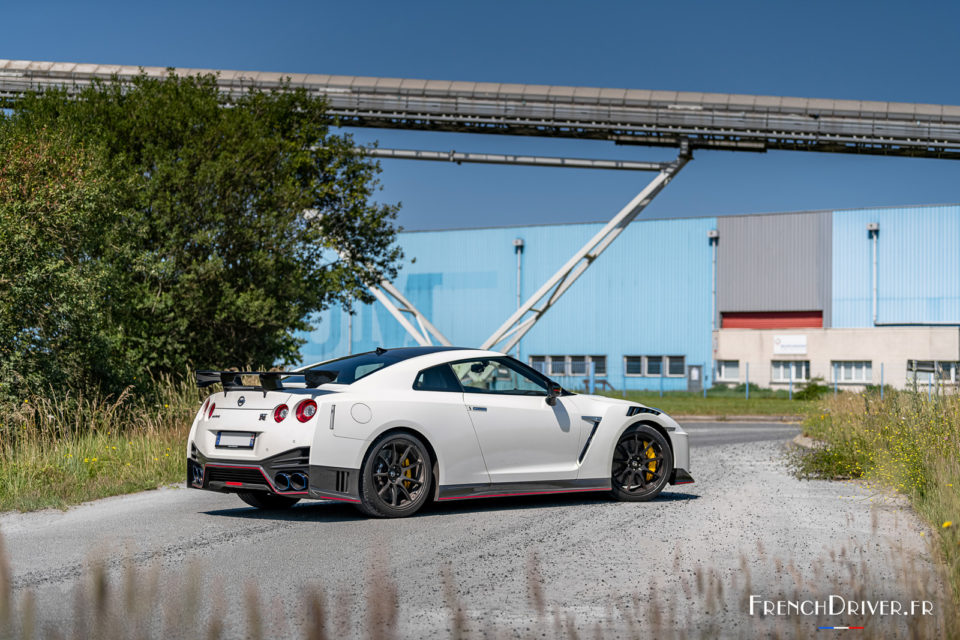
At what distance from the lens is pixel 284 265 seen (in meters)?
20.5

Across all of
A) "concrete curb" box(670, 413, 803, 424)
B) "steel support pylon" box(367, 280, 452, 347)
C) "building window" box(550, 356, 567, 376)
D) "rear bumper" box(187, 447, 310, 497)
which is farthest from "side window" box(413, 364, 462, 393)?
"building window" box(550, 356, 567, 376)

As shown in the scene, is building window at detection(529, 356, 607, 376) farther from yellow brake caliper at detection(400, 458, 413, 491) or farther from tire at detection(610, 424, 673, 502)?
yellow brake caliper at detection(400, 458, 413, 491)

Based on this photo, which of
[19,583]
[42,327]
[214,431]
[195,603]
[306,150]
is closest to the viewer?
[195,603]

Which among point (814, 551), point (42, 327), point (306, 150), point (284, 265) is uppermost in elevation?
point (306, 150)

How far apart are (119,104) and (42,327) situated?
26.1 feet

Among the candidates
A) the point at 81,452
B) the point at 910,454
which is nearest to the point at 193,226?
the point at 81,452

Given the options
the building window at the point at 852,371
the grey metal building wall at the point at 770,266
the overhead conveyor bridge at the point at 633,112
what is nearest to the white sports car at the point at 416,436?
the overhead conveyor bridge at the point at 633,112

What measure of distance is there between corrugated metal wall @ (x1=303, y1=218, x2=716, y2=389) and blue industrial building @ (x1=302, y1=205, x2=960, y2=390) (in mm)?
66

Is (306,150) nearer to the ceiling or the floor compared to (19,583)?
nearer to the ceiling

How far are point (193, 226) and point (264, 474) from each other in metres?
11.8

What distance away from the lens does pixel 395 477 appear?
29.7 ft

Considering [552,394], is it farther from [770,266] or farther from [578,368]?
[770,266]

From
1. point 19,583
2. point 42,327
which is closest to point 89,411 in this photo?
point 42,327

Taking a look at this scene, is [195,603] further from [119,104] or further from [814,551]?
[119,104]
